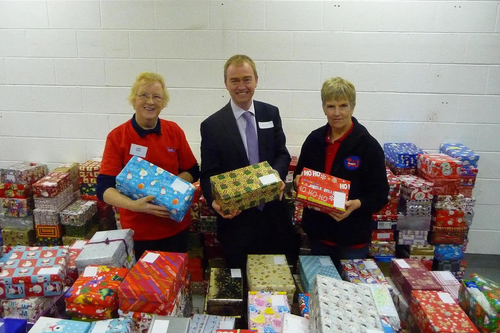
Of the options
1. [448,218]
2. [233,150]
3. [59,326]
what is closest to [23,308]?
[59,326]

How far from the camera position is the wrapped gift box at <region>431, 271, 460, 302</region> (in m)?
1.82

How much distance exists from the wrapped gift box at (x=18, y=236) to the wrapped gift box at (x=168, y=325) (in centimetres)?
237

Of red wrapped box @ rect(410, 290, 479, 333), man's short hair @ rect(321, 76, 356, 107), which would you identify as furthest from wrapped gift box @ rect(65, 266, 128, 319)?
man's short hair @ rect(321, 76, 356, 107)

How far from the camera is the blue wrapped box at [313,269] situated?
1.93 m

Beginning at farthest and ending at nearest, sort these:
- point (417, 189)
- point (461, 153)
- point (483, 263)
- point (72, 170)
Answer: point (483, 263), point (72, 170), point (461, 153), point (417, 189)

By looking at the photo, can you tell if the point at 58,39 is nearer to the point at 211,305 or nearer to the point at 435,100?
the point at 211,305

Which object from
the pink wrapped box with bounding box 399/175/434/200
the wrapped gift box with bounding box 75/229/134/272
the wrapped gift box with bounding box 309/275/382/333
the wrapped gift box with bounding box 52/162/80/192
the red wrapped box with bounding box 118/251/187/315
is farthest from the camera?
the wrapped gift box with bounding box 52/162/80/192

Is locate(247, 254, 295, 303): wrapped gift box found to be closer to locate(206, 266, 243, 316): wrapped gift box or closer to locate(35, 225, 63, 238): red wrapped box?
locate(206, 266, 243, 316): wrapped gift box

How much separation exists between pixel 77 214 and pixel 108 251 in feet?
5.14

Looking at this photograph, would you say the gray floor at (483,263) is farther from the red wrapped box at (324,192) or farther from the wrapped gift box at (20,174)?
the wrapped gift box at (20,174)

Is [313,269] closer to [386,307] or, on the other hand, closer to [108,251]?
[386,307]

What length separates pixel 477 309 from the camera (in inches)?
59.9

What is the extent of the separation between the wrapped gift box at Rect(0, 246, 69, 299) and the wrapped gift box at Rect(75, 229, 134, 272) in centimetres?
10

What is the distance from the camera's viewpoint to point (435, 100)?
10.7 feet
